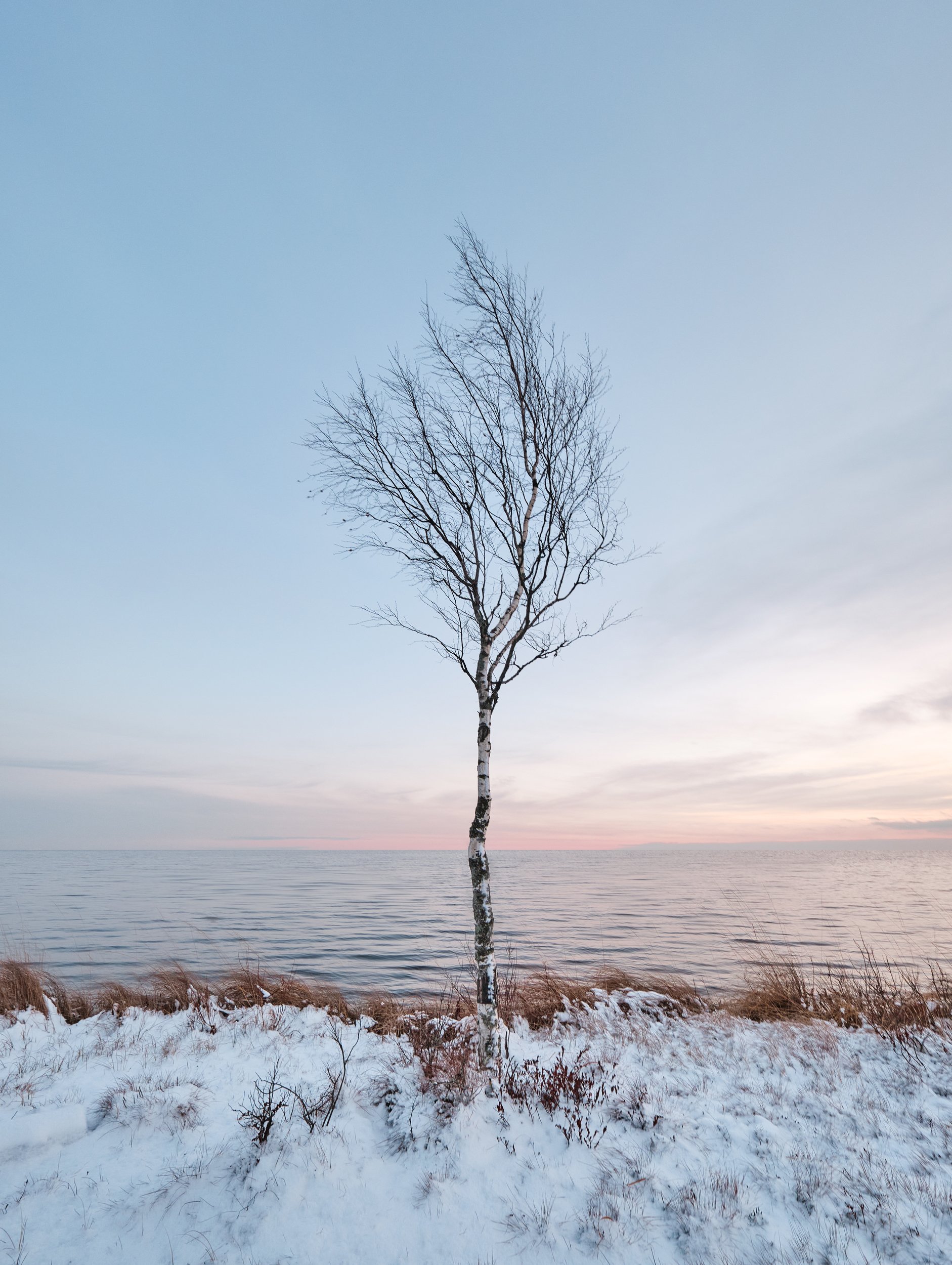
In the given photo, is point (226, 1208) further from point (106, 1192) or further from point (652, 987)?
point (652, 987)

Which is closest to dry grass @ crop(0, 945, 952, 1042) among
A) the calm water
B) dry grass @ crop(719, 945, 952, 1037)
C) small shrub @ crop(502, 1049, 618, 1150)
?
dry grass @ crop(719, 945, 952, 1037)

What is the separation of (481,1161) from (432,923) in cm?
2407

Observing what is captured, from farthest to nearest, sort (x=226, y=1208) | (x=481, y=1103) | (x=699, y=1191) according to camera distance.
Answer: (x=481, y=1103)
(x=699, y=1191)
(x=226, y=1208)

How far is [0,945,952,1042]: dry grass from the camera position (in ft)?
28.5

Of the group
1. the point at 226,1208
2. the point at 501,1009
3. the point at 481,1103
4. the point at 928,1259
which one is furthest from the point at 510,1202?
the point at 501,1009

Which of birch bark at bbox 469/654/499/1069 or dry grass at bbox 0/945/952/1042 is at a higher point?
birch bark at bbox 469/654/499/1069

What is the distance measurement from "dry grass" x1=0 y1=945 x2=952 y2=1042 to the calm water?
416 centimetres

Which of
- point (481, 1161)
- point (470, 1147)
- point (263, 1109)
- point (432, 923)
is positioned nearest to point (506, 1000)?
point (470, 1147)

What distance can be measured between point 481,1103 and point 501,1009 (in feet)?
15.8

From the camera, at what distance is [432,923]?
2689 cm

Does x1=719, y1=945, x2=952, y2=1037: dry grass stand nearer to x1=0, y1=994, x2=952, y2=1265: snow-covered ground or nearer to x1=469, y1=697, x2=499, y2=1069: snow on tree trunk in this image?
x1=0, y1=994, x2=952, y2=1265: snow-covered ground

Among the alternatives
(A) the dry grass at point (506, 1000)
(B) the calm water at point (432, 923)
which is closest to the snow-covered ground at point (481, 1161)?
(A) the dry grass at point (506, 1000)

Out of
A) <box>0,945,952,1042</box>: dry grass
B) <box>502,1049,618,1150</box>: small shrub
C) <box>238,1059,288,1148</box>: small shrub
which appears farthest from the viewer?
<box>0,945,952,1042</box>: dry grass

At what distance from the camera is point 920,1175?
448 centimetres
